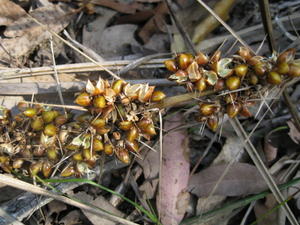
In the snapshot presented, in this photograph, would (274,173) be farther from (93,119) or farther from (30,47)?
(30,47)

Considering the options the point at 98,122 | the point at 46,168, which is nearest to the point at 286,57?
the point at 98,122

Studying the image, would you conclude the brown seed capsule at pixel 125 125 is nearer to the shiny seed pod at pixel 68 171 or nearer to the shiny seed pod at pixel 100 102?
the shiny seed pod at pixel 100 102

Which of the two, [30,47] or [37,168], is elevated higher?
[30,47]

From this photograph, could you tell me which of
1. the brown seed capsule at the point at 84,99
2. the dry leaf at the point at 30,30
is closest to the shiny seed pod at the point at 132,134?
the brown seed capsule at the point at 84,99

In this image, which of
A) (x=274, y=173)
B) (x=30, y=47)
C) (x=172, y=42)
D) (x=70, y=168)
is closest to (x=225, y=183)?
(x=274, y=173)

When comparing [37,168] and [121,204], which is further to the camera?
[121,204]

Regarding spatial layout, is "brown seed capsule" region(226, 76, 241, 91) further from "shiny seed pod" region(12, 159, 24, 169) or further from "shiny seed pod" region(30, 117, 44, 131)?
"shiny seed pod" region(12, 159, 24, 169)

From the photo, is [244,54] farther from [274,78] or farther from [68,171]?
[68,171]
